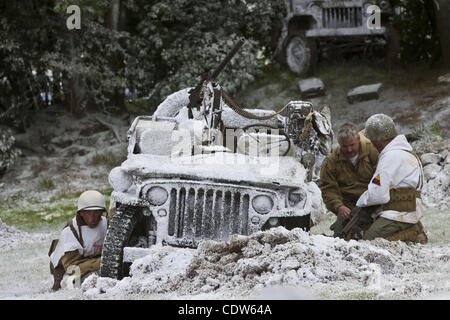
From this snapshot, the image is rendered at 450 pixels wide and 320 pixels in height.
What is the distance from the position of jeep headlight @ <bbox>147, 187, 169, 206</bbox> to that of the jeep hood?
0.12 metres

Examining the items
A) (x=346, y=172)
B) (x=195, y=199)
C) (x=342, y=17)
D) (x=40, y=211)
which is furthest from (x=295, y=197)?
(x=342, y=17)

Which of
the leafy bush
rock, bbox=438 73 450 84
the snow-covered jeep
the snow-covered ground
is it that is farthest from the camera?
rock, bbox=438 73 450 84

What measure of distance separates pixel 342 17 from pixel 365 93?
1.88 metres

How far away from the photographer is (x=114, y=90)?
61.9 ft

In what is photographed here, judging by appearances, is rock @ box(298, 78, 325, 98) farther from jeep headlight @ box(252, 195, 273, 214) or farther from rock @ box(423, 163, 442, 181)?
jeep headlight @ box(252, 195, 273, 214)

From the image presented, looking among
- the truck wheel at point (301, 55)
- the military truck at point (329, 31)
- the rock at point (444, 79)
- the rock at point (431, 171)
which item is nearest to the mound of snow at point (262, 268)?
the rock at point (431, 171)

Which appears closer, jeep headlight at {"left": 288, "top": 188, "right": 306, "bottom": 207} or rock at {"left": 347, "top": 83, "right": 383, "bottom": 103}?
jeep headlight at {"left": 288, "top": 188, "right": 306, "bottom": 207}

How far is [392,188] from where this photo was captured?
24.7ft

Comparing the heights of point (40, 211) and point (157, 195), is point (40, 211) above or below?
below

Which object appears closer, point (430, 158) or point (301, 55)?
point (430, 158)

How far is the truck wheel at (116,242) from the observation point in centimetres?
668

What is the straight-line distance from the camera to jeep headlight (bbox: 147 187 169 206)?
270 inches

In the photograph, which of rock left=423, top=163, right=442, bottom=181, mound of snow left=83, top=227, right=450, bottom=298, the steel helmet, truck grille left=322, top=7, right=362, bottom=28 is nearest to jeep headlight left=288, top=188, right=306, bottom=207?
mound of snow left=83, top=227, right=450, bottom=298

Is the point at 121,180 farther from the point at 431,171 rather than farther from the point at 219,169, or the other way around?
the point at 431,171
